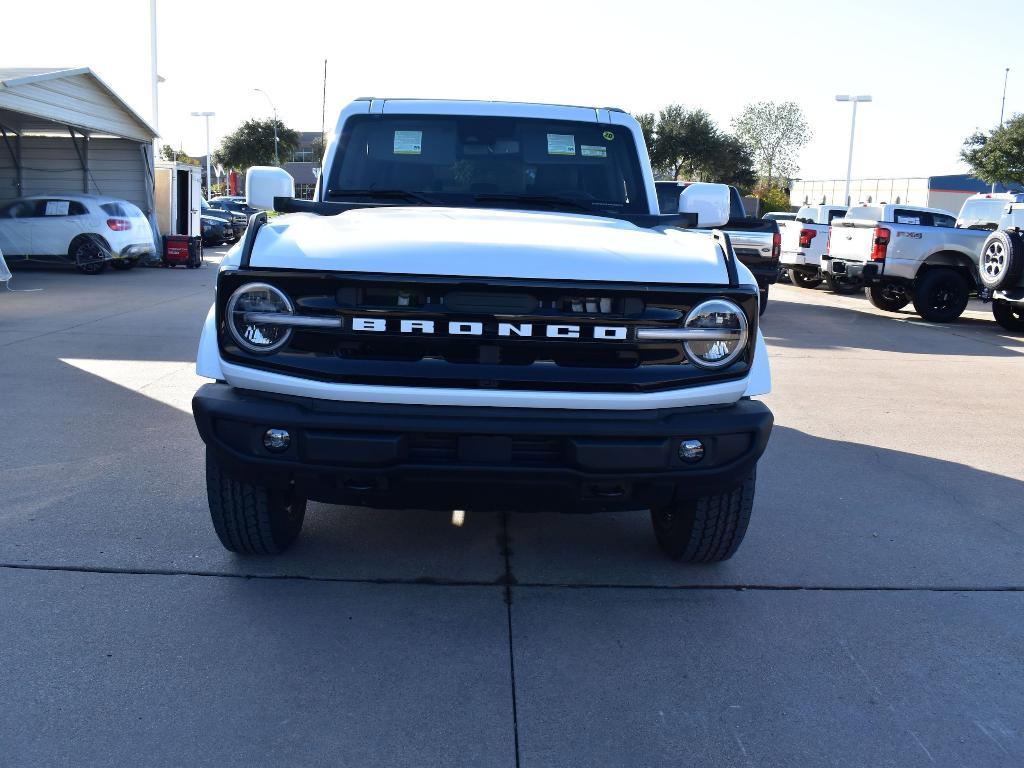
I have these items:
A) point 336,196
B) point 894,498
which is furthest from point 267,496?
point 894,498

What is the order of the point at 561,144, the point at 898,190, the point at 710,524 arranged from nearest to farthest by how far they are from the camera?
1. the point at 710,524
2. the point at 561,144
3. the point at 898,190

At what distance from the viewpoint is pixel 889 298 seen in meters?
17.6

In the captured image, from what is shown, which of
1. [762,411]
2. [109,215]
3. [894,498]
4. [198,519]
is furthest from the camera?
[109,215]

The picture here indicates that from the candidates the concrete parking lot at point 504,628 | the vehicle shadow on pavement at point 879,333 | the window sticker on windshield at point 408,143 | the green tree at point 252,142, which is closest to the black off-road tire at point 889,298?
A: the vehicle shadow on pavement at point 879,333

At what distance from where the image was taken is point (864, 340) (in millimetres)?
13414

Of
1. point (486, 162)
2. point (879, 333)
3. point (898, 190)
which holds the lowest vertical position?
point (879, 333)

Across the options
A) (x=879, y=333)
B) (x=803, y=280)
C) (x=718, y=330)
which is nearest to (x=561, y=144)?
(x=718, y=330)

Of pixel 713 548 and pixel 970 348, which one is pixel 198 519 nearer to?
pixel 713 548

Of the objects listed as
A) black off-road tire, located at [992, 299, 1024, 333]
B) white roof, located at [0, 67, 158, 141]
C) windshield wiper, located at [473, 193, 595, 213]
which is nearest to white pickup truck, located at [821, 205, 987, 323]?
black off-road tire, located at [992, 299, 1024, 333]

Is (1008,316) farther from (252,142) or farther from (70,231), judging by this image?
(252,142)

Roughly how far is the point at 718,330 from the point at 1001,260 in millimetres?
12174

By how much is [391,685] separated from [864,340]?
11337 millimetres

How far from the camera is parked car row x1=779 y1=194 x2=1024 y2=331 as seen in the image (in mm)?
14367

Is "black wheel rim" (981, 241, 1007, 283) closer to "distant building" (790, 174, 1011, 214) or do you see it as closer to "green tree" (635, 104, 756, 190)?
"green tree" (635, 104, 756, 190)
